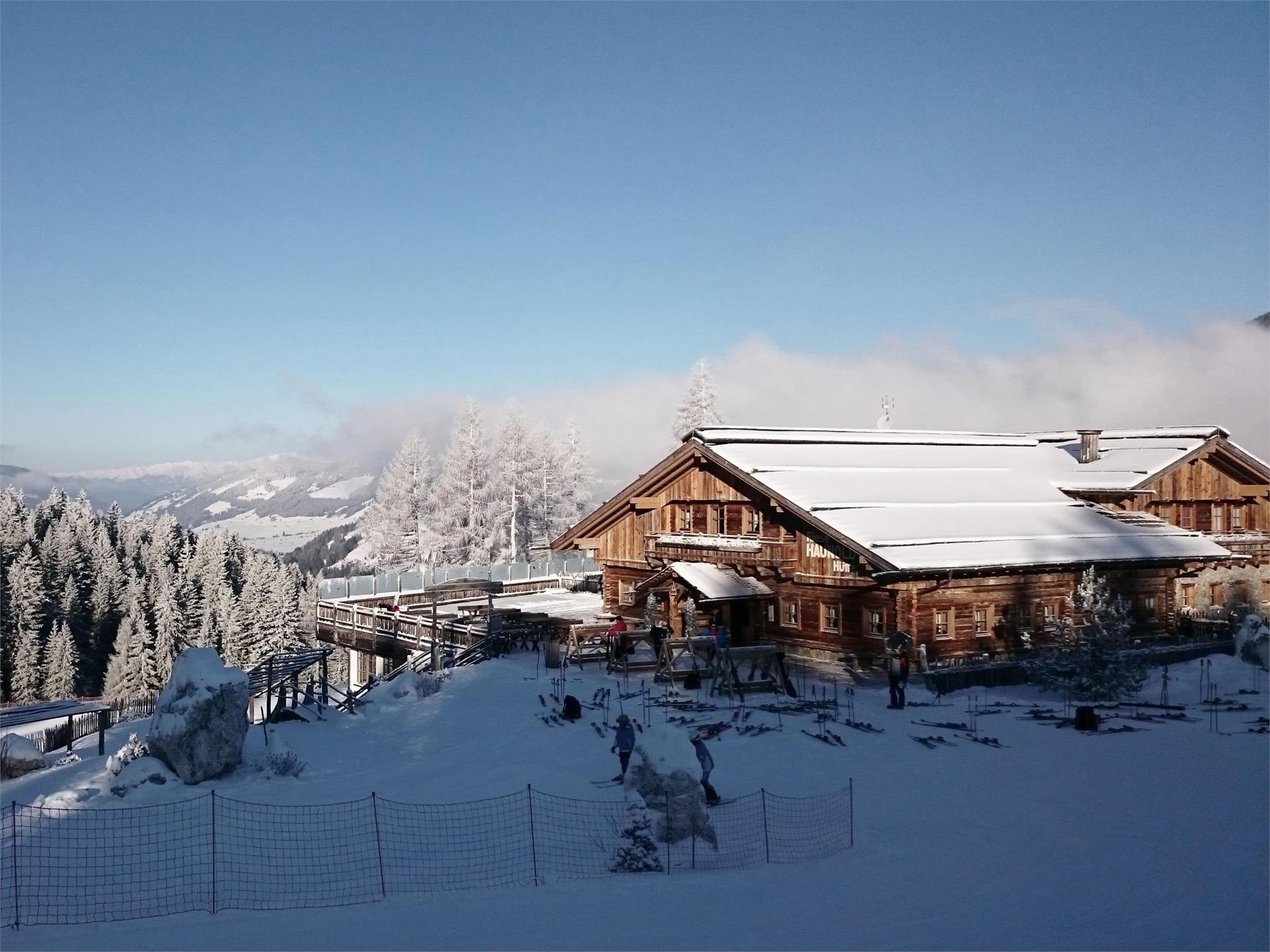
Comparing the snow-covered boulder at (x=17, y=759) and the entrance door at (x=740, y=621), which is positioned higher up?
the entrance door at (x=740, y=621)

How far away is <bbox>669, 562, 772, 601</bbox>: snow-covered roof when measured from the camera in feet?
100

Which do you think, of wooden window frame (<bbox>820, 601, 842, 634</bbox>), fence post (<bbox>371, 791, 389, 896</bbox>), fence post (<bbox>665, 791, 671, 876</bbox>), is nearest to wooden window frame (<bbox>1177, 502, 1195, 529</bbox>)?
wooden window frame (<bbox>820, 601, 842, 634</bbox>)

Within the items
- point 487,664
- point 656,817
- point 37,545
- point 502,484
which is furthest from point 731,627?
point 37,545

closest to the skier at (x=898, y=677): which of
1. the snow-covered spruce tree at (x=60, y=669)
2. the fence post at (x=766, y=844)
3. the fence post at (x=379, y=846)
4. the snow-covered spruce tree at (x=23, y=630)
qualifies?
the fence post at (x=766, y=844)

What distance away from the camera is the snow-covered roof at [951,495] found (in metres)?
28.4

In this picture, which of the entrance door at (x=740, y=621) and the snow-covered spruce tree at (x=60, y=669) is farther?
the snow-covered spruce tree at (x=60, y=669)

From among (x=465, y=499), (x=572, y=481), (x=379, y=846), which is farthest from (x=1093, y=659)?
(x=572, y=481)

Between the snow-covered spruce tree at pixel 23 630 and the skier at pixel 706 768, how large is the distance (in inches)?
2879

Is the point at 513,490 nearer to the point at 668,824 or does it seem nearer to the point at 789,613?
the point at 789,613

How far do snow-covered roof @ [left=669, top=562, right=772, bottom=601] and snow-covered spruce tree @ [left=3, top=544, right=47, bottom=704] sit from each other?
62.6 meters

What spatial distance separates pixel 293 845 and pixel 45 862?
346 centimetres

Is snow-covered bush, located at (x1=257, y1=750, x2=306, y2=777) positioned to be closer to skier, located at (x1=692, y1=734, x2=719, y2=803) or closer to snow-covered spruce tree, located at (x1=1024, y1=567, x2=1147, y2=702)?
skier, located at (x1=692, y1=734, x2=719, y2=803)

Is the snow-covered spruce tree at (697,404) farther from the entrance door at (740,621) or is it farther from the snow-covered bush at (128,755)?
the snow-covered bush at (128,755)

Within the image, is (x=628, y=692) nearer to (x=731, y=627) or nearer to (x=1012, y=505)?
(x=731, y=627)
